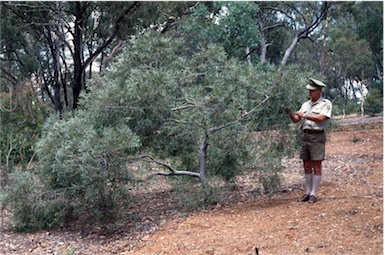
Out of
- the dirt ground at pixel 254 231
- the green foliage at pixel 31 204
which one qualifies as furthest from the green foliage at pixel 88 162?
the dirt ground at pixel 254 231

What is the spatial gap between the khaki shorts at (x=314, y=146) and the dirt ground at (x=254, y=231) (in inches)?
20.1

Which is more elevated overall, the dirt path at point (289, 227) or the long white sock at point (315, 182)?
the long white sock at point (315, 182)

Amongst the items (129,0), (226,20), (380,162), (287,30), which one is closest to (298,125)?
(380,162)

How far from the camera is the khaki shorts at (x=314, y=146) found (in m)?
5.68

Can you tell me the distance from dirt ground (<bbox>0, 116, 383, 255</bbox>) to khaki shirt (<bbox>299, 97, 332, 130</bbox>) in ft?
2.73

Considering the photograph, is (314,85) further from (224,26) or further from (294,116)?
(224,26)

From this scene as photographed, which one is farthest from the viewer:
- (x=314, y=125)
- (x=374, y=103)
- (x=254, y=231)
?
(x=374, y=103)

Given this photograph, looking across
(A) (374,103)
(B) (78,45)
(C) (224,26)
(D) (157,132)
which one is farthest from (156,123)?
(A) (374,103)

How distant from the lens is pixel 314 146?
5695 mm

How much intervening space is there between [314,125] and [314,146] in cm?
23

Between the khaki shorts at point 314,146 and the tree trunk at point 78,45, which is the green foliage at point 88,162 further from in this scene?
the tree trunk at point 78,45

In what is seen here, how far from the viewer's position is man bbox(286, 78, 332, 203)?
5574mm

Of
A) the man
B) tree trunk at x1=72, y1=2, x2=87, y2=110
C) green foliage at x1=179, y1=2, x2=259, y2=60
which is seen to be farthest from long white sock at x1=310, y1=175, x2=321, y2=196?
green foliage at x1=179, y1=2, x2=259, y2=60

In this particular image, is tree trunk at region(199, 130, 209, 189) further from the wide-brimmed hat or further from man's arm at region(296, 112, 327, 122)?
the wide-brimmed hat
